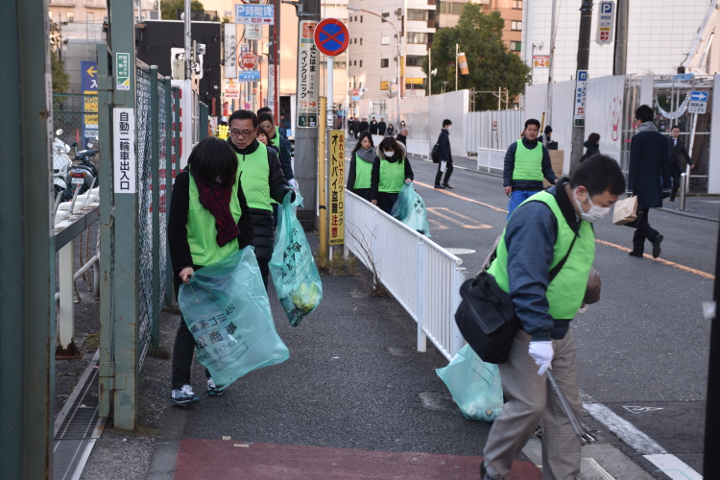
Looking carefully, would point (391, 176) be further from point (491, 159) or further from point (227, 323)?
point (491, 159)

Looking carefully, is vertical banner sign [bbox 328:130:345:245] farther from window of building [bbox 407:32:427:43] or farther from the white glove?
window of building [bbox 407:32:427:43]

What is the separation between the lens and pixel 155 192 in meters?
6.43

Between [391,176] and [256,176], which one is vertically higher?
[256,176]

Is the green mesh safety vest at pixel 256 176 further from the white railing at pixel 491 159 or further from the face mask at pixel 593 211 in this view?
the white railing at pixel 491 159

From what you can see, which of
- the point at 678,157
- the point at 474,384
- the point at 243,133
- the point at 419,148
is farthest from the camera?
the point at 419,148

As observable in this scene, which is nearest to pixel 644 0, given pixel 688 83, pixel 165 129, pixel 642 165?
pixel 688 83

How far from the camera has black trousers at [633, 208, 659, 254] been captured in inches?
426

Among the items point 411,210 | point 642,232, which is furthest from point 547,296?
point 642,232

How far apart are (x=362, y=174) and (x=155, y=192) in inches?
194

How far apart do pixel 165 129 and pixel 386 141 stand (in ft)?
13.1

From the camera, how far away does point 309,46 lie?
1141 centimetres

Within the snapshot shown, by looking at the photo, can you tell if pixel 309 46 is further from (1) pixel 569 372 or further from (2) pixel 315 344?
(1) pixel 569 372

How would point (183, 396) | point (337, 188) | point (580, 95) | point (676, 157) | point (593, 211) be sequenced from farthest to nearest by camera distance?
point (580, 95) < point (676, 157) < point (337, 188) < point (183, 396) < point (593, 211)

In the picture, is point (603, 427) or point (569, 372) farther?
point (603, 427)
